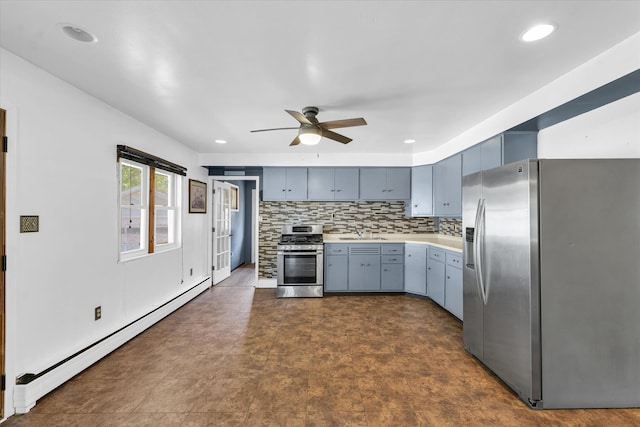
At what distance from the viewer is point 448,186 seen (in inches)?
168

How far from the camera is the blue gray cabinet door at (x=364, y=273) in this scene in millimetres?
4820

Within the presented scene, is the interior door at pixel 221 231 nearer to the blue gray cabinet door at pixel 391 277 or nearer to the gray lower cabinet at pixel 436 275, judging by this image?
the blue gray cabinet door at pixel 391 277

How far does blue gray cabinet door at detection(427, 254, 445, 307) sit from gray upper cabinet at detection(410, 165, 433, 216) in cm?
75

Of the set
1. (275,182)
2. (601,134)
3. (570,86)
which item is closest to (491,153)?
(601,134)

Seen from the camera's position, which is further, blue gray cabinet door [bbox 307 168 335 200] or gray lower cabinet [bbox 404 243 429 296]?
blue gray cabinet door [bbox 307 168 335 200]

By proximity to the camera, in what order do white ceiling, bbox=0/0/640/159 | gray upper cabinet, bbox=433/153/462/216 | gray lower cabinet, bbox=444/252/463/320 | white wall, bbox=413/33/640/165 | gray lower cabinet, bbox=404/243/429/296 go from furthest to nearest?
gray lower cabinet, bbox=404/243/429/296
gray upper cabinet, bbox=433/153/462/216
gray lower cabinet, bbox=444/252/463/320
white wall, bbox=413/33/640/165
white ceiling, bbox=0/0/640/159

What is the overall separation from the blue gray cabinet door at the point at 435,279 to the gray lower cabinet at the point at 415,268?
9 centimetres

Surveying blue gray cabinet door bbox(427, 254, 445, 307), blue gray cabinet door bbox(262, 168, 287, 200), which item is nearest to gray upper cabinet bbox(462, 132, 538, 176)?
blue gray cabinet door bbox(427, 254, 445, 307)

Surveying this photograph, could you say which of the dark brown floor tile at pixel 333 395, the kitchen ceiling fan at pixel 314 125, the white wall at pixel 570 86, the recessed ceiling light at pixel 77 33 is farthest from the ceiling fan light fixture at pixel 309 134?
the dark brown floor tile at pixel 333 395

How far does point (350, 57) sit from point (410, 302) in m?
3.62

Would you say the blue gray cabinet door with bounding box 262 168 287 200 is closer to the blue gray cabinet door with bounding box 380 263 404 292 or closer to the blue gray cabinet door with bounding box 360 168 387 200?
the blue gray cabinet door with bounding box 360 168 387 200

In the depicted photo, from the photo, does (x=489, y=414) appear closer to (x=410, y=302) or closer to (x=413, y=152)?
(x=410, y=302)

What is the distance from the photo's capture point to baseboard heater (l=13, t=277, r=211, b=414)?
200cm

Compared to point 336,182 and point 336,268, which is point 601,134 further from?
point 336,268
